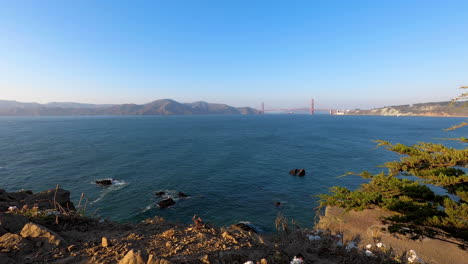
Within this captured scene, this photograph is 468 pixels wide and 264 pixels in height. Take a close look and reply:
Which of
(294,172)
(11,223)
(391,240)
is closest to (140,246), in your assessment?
(11,223)

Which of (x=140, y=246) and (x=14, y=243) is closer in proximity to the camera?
(x=14, y=243)

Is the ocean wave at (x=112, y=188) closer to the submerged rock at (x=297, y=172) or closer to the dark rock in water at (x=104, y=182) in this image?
the dark rock in water at (x=104, y=182)

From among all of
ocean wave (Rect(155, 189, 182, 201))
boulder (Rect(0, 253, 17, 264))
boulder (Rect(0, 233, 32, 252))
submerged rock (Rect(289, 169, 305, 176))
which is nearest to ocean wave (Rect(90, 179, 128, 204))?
ocean wave (Rect(155, 189, 182, 201))

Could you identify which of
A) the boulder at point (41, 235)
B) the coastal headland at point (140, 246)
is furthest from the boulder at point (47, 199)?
the boulder at point (41, 235)

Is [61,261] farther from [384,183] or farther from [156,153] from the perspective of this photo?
[156,153]

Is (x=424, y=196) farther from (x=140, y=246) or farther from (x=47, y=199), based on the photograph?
(x=47, y=199)
